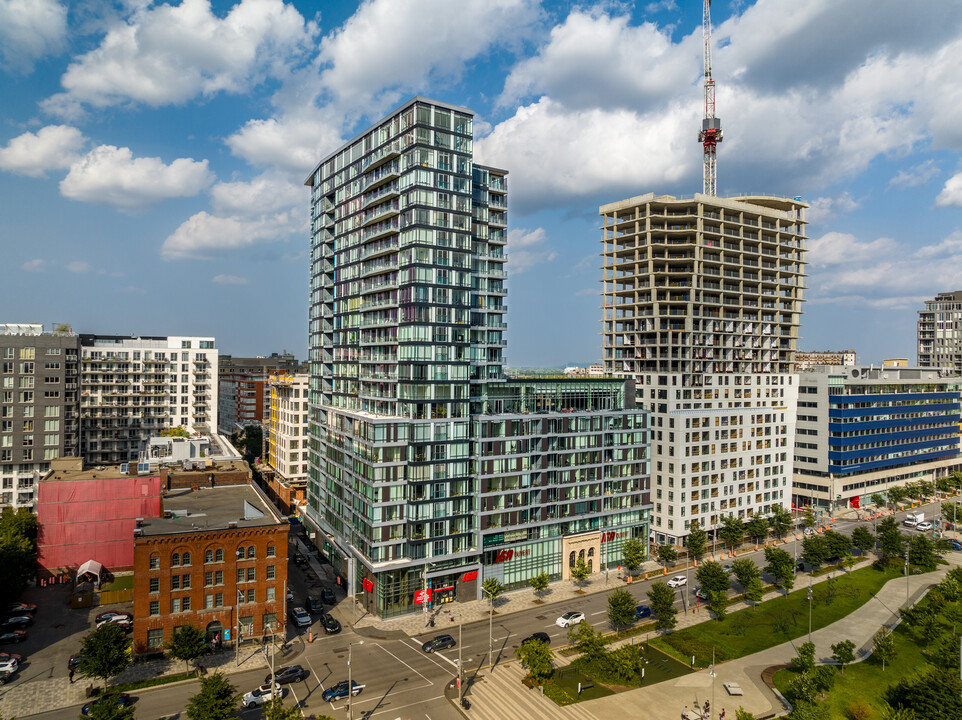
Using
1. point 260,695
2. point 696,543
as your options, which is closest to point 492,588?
Answer: point 260,695

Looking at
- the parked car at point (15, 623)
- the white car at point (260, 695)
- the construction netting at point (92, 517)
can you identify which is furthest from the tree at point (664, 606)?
the parked car at point (15, 623)

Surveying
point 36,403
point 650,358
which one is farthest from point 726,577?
point 36,403

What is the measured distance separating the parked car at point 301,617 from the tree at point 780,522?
300ft

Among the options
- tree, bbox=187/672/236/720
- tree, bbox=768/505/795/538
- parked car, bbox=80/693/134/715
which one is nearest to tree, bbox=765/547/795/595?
tree, bbox=768/505/795/538

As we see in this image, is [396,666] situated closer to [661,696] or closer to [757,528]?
[661,696]

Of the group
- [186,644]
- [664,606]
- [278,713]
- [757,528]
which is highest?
[278,713]

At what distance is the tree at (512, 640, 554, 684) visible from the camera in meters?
63.7

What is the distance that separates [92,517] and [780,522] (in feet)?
405

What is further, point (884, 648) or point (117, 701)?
point (884, 648)

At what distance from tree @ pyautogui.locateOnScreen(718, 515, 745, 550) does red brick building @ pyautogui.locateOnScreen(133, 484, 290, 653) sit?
253ft

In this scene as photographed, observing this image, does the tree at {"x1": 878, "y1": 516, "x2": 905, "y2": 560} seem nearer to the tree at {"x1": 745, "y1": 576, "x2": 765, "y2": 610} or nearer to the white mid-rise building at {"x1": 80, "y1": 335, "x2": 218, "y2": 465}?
the tree at {"x1": 745, "y1": 576, "x2": 765, "y2": 610}

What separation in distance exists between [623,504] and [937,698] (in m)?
53.9

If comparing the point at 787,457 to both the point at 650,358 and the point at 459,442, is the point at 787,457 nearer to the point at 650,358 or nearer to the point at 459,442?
the point at 650,358

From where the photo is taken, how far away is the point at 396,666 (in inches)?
2768
